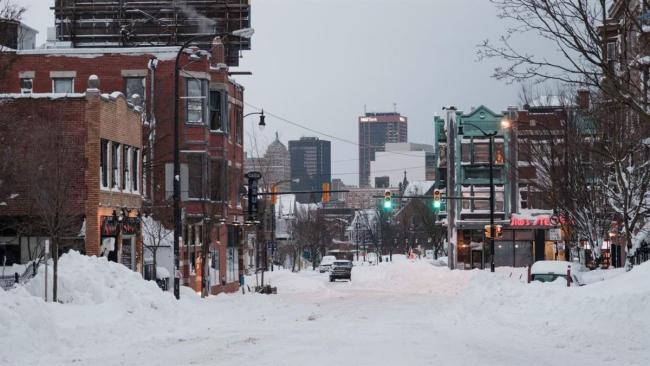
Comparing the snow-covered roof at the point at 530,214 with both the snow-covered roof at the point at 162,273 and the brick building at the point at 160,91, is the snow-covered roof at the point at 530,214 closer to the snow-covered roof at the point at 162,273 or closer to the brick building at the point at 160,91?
the brick building at the point at 160,91

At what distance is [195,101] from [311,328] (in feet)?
79.9

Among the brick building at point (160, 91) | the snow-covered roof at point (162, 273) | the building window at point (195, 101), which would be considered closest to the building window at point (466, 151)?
the brick building at point (160, 91)

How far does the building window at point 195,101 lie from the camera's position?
47.2 meters

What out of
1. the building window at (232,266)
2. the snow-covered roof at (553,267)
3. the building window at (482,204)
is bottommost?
the building window at (232,266)

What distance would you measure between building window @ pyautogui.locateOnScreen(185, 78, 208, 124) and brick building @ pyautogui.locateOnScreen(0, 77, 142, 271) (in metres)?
10.1

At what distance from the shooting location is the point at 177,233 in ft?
104

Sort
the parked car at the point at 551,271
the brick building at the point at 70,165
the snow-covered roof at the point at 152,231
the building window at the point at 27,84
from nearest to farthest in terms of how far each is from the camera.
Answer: the brick building at the point at 70,165 < the parked car at the point at 551,271 < the snow-covered roof at the point at 152,231 < the building window at the point at 27,84

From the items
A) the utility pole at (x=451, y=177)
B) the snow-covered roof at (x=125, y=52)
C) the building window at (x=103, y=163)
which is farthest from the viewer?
the utility pole at (x=451, y=177)

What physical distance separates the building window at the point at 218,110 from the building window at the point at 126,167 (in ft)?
39.6

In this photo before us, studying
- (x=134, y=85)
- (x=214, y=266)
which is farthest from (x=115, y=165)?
(x=214, y=266)

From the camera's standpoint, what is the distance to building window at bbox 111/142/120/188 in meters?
35.8

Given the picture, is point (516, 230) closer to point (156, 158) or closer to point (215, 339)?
point (156, 158)

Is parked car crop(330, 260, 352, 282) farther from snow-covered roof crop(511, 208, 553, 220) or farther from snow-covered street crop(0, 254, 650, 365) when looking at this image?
snow-covered street crop(0, 254, 650, 365)

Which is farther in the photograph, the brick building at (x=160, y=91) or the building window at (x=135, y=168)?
the brick building at (x=160, y=91)
